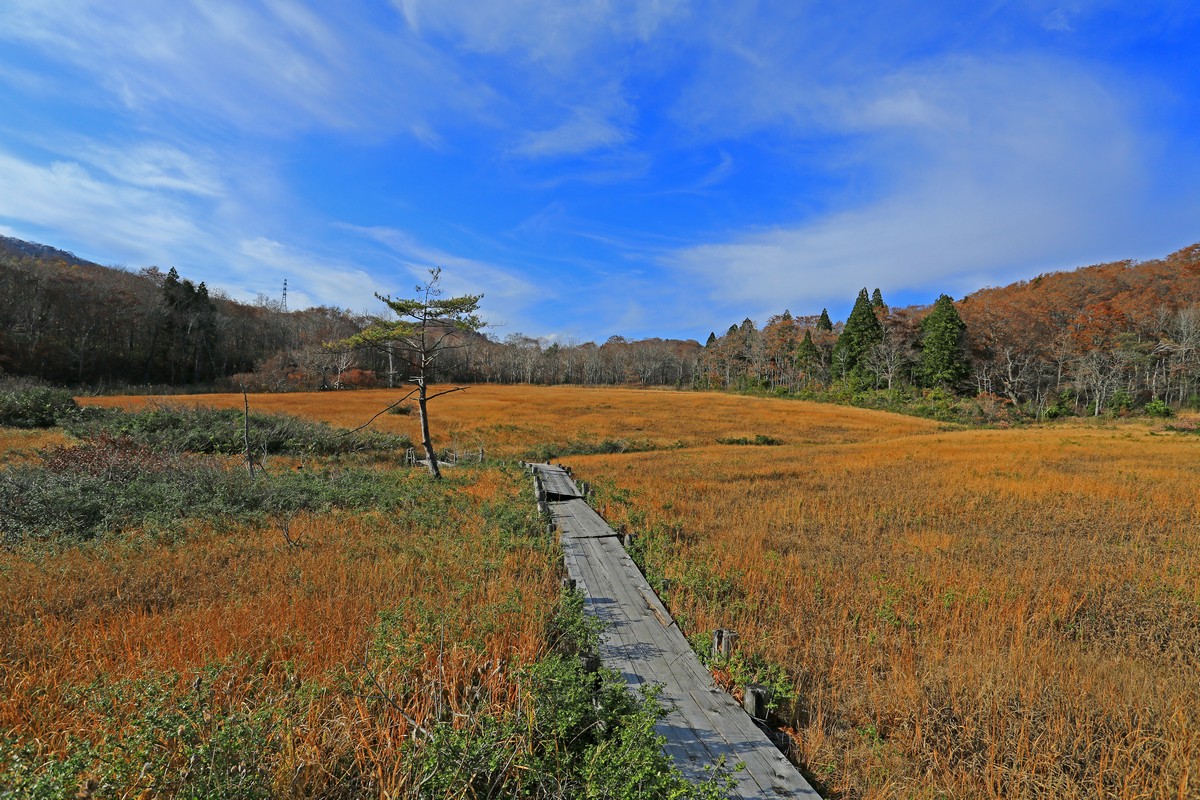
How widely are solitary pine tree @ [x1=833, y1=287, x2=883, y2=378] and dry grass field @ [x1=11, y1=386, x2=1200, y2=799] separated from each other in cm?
6072

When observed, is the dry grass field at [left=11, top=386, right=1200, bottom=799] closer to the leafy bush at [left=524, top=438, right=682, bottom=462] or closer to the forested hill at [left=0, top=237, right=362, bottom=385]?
the leafy bush at [left=524, top=438, right=682, bottom=462]

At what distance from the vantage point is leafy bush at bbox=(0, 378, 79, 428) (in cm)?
2152

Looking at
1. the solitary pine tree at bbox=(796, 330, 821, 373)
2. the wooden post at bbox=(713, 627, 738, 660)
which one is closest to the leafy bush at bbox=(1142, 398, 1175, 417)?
the solitary pine tree at bbox=(796, 330, 821, 373)

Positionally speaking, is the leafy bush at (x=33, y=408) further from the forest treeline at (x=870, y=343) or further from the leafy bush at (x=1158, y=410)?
the leafy bush at (x=1158, y=410)

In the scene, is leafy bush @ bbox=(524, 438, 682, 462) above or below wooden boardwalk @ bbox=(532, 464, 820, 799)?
below

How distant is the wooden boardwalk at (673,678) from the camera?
11.4 feet

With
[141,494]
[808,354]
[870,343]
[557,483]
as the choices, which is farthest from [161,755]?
[808,354]

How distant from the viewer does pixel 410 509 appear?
36.2 feet

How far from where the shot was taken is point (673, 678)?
4711 millimetres

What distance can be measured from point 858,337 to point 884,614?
7363 centimetres

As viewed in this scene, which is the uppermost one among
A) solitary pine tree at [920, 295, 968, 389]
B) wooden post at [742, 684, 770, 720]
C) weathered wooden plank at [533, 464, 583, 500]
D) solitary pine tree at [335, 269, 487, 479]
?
solitary pine tree at [920, 295, 968, 389]

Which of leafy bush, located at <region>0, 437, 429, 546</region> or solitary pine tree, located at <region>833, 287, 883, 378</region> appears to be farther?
solitary pine tree, located at <region>833, 287, 883, 378</region>

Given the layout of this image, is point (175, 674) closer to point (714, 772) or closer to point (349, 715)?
point (349, 715)

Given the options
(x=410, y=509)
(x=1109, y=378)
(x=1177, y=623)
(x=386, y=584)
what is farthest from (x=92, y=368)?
(x=1109, y=378)
